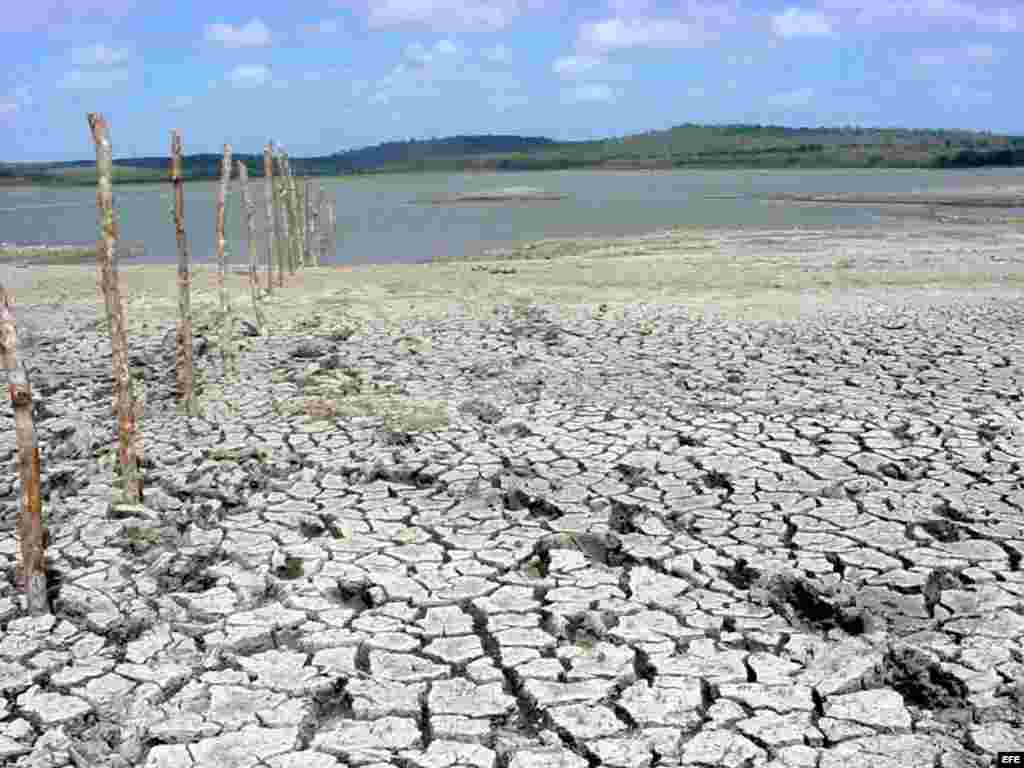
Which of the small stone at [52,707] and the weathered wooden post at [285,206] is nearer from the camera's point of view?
the small stone at [52,707]

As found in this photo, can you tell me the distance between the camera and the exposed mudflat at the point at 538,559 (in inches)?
139

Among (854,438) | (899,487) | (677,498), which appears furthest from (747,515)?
(854,438)

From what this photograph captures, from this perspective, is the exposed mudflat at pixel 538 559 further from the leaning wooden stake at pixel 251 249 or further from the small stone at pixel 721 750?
the leaning wooden stake at pixel 251 249

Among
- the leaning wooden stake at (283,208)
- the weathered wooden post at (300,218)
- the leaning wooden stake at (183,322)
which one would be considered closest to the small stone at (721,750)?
the leaning wooden stake at (183,322)

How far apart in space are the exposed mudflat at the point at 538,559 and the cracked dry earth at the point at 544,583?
16mm

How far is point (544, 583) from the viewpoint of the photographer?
466cm

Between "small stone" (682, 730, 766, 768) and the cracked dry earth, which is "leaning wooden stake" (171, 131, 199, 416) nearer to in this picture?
the cracked dry earth

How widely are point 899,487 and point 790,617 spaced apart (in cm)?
187

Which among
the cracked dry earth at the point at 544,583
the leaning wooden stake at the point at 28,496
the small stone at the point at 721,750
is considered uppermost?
the leaning wooden stake at the point at 28,496

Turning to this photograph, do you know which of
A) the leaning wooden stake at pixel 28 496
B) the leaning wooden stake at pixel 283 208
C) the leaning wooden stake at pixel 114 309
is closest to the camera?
the leaning wooden stake at pixel 28 496

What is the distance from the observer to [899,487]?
5.79 m

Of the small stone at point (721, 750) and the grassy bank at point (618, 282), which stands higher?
the grassy bank at point (618, 282)

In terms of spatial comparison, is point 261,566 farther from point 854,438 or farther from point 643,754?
point 854,438

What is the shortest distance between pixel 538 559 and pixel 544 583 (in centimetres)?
28
